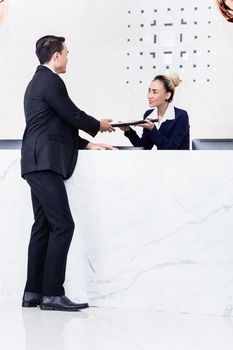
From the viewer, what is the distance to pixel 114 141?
602 centimetres

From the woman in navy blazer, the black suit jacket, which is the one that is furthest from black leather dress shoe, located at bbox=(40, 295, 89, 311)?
the woman in navy blazer

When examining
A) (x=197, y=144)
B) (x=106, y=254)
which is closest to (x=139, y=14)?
(x=197, y=144)

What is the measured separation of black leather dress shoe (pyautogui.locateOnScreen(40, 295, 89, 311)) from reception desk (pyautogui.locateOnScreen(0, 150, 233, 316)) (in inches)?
5.7

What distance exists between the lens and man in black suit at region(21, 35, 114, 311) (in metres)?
3.63

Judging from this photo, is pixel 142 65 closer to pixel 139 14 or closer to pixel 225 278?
pixel 139 14

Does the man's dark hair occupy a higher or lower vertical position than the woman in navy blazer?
higher

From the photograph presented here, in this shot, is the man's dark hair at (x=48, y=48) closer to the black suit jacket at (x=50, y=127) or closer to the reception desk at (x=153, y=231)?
the black suit jacket at (x=50, y=127)

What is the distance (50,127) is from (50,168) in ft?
0.75

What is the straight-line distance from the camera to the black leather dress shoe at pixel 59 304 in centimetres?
362

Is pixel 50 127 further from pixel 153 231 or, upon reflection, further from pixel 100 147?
pixel 153 231

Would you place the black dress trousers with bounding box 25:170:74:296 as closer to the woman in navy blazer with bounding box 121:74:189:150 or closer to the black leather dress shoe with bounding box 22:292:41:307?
the black leather dress shoe with bounding box 22:292:41:307

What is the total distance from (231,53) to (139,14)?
2.86 ft

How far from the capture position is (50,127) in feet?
12.1

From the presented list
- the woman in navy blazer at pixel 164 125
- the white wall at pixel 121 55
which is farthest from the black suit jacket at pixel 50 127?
the white wall at pixel 121 55
